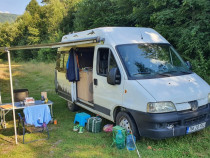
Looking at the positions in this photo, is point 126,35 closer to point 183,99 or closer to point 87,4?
point 183,99

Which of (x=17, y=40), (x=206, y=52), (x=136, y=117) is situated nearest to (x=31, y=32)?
(x=17, y=40)

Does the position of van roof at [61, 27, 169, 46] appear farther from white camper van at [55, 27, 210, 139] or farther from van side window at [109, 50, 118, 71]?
van side window at [109, 50, 118, 71]

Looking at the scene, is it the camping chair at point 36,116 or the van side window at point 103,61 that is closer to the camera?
the camping chair at point 36,116

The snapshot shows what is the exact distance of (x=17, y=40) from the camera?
137ft

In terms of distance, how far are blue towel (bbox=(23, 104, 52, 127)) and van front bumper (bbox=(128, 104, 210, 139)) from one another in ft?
7.83

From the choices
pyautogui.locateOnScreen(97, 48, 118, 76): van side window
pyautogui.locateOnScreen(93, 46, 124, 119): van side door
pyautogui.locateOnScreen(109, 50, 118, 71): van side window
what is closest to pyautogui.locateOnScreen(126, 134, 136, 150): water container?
pyautogui.locateOnScreen(93, 46, 124, 119): van side door

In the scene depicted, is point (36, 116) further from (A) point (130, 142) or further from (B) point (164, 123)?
(B) point (164, 123)

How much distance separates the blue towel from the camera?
5.56 m

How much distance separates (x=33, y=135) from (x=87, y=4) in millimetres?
13762

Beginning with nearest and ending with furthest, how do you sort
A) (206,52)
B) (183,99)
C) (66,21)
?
(183,99) → (206,52) → (66,21)

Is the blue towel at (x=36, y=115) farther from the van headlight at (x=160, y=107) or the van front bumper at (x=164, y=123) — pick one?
the van headlight at (x=160, y=107)

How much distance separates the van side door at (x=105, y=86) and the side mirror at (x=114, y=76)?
80 millimetres

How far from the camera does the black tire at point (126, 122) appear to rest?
16.1 feet

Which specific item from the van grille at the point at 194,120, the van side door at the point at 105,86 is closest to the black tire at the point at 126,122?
the van side door at the point at 105,86
